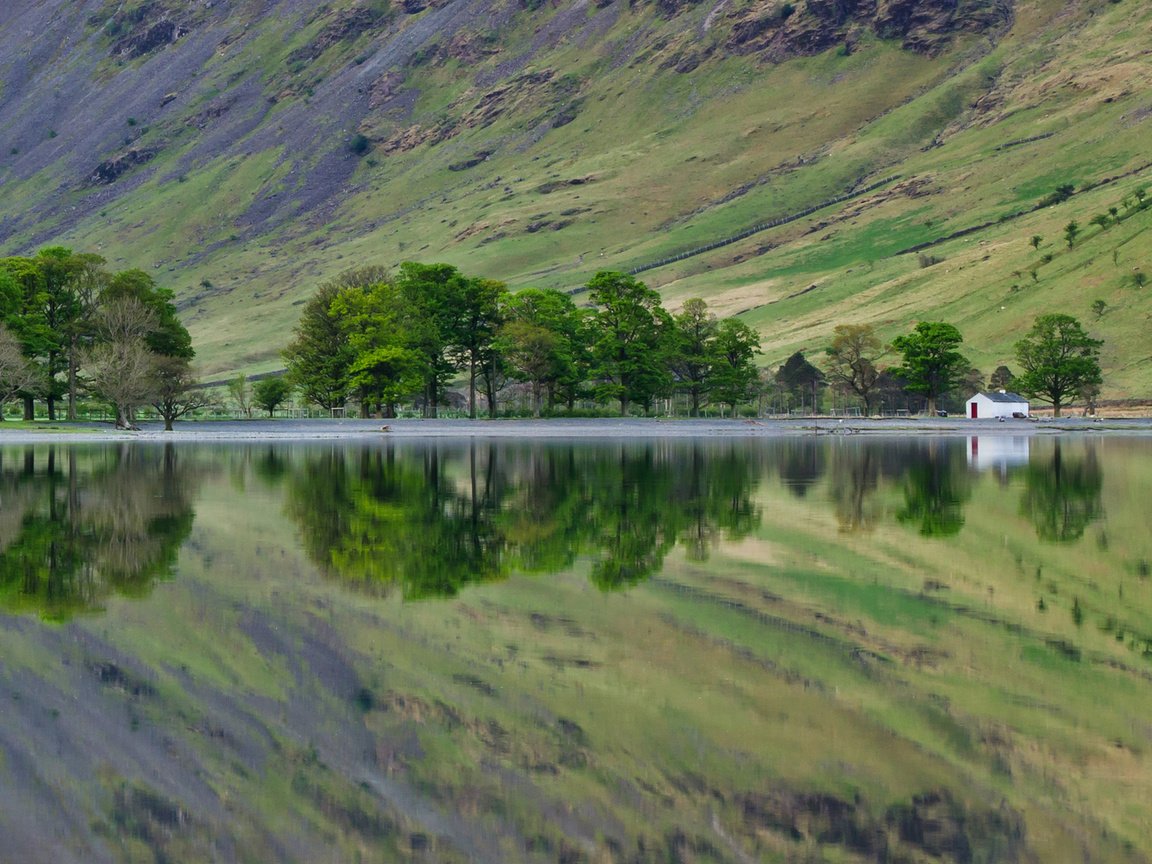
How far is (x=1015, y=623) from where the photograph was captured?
724 inches

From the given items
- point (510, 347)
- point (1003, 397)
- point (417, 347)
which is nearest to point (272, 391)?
point (417, 347)

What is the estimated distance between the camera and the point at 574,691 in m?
14.3

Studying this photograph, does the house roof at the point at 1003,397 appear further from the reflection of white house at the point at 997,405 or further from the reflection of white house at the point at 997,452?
the reflection of white house at the point at 997,452

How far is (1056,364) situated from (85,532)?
122363 mm

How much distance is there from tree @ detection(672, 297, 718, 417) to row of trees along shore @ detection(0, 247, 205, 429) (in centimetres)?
4415

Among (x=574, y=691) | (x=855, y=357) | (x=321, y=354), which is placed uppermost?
(x=855, y=357)

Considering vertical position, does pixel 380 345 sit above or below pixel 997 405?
above

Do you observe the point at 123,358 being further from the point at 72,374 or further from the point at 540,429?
the point at 540,429

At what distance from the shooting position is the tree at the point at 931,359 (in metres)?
142

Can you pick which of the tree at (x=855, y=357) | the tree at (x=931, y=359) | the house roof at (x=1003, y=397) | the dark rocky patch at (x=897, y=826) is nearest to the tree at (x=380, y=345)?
the tree at (x=855, y=357)

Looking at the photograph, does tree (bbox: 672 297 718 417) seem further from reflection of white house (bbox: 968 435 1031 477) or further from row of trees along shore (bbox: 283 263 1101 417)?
reflection of white house (bbox: 968 435 1031 477)

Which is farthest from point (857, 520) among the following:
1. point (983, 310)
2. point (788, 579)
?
point (983, 310)

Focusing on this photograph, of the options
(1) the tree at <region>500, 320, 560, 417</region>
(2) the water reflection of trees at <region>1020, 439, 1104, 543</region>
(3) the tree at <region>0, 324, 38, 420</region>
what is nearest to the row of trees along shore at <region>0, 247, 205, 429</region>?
(3) the tree at <region>0, 324, 38, 420</region>

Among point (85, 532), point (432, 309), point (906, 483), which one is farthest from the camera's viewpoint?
point (432, 309)
